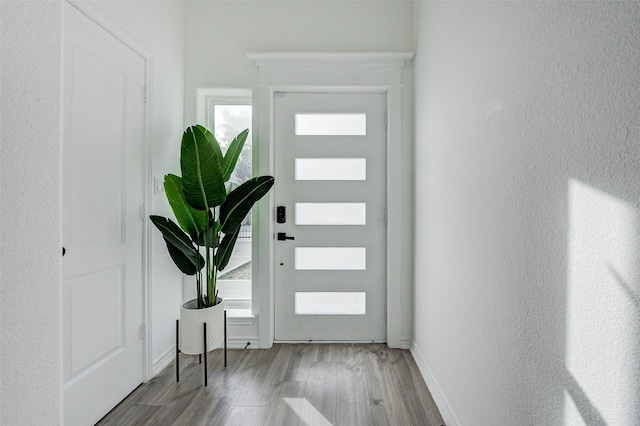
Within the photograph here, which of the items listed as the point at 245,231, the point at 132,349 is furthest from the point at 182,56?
the point at 132,349

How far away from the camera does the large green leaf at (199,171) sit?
1960mm

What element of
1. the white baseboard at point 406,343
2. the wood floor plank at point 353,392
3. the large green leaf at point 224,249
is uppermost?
the large green leaf at point 224,249

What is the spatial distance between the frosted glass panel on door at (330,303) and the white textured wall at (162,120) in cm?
97

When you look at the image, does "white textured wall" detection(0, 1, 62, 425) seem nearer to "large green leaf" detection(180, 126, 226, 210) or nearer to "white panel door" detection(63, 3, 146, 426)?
"white panel door" detection(63, 3, 146, 426)

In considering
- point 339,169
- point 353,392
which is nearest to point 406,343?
point 353,392

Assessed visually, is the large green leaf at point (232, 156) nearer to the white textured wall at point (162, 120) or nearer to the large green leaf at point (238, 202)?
the large green leaf at point (238, 202)

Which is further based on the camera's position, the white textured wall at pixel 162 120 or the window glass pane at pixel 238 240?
the window glass pane at pixel 238 240

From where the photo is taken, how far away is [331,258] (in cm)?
279

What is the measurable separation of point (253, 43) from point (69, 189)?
1.78 m

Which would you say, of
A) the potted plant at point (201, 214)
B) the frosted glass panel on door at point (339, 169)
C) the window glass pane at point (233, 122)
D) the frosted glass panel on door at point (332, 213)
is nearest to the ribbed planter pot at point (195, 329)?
the potted plant at point (201, 214)

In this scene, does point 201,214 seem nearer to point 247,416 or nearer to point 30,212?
point 247,416

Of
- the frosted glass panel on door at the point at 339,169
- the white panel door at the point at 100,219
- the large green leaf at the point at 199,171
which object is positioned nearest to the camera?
the white panel door at the point at 100,219

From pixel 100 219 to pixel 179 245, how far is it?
46cm

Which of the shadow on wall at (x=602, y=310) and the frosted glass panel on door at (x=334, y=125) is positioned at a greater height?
the frosted glass panel on door at (x=334, y=125)
